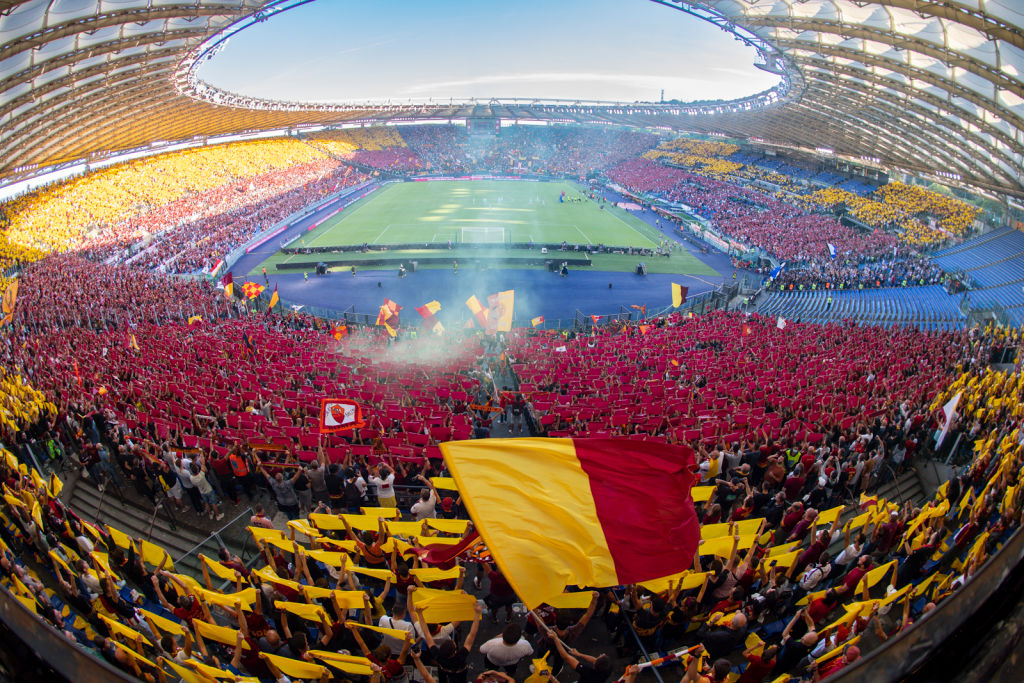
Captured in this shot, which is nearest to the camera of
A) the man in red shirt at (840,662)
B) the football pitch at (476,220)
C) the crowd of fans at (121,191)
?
the man in red shirt at (840,662)

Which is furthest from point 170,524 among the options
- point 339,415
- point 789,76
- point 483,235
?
point 789,76

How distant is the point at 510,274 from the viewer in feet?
142

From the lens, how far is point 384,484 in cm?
959

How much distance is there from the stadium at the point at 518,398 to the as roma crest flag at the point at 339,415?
66mm

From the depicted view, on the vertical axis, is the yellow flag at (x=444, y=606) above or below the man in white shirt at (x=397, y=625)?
above

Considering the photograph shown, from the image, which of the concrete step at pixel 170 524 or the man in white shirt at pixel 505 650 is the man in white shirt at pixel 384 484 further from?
the man in white shirt at pixel 505 650

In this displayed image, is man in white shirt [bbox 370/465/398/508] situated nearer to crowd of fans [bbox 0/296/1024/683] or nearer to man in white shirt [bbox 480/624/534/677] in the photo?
crowd of fans [bbox 0/296/1024/683]

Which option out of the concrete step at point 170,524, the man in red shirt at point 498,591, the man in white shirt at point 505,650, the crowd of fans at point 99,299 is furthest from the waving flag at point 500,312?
the man in white shirt at point 505,650

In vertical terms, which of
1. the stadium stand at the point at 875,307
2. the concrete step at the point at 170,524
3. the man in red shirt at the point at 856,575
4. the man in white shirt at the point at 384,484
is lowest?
the stadium stand at the point at 875,307

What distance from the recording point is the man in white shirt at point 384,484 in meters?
9.61

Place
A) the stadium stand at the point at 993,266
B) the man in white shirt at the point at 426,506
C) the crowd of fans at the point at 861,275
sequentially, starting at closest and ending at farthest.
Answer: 1. the man in white shirt at the point at 426,506
2. the stadium stand at the point at 993,266
3. the crowd of fans at the point at 861,275

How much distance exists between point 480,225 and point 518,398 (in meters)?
43.0

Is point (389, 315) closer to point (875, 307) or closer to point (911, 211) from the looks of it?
point (875, 307)

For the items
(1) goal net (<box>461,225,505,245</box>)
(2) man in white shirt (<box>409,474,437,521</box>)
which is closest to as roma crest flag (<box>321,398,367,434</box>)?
(2) man in white shirt (<box>409,474,437,521</box>)
